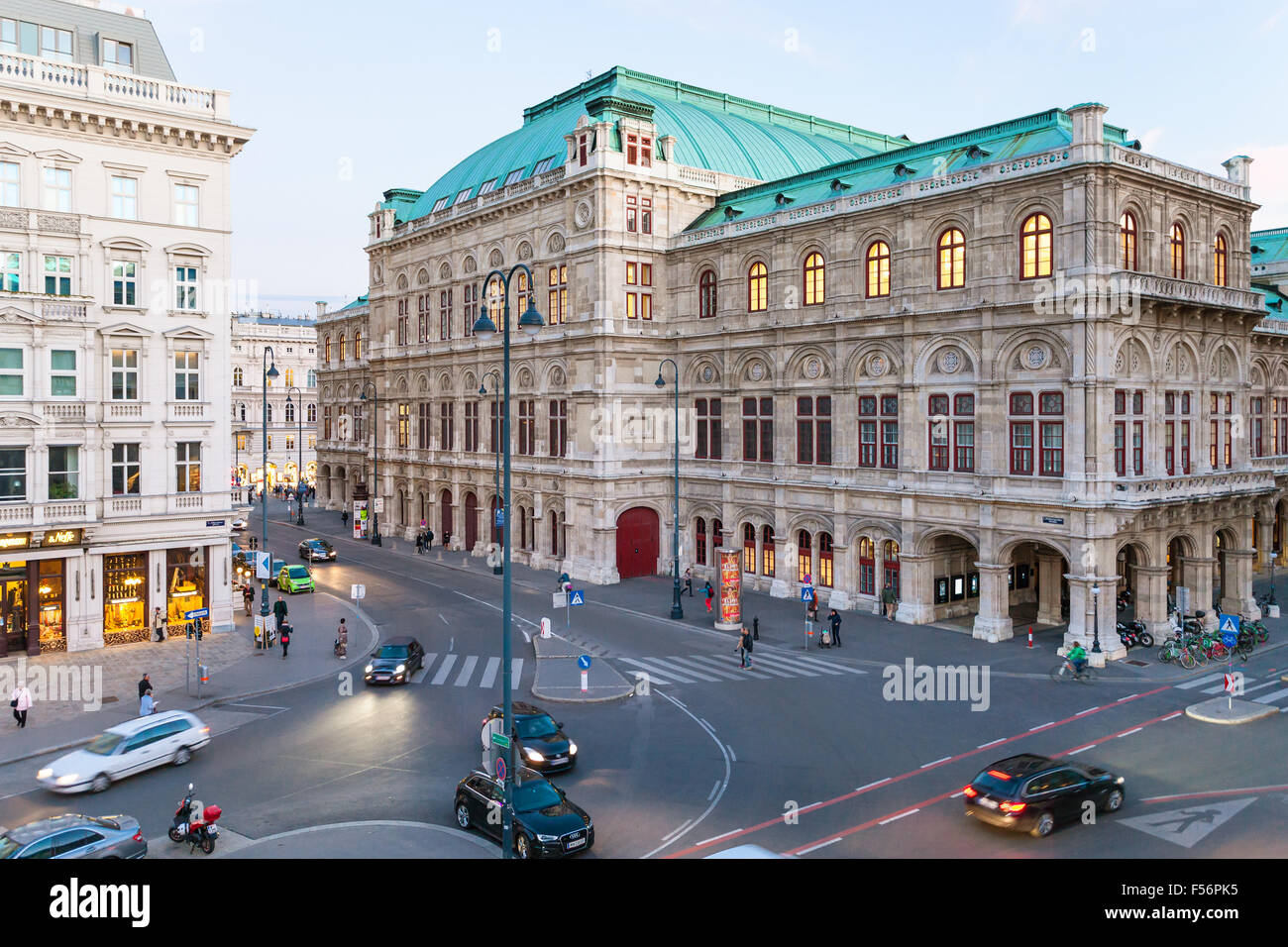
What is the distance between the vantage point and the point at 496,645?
124 feet

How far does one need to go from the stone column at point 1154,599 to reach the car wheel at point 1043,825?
21.3 m

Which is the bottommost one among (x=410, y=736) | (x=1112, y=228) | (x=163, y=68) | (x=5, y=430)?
(x=410, y=736)

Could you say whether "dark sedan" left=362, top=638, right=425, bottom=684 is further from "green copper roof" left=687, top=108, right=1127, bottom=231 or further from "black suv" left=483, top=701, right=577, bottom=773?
"green copper roof" left=687, top=108, right=1127, bottom=231

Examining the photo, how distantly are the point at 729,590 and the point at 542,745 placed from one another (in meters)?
17.9

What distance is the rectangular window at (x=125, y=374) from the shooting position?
3738cm

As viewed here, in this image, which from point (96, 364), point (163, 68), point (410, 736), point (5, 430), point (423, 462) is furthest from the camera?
point (423, 462)

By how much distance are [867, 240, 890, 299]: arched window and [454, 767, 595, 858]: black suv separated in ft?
98.8

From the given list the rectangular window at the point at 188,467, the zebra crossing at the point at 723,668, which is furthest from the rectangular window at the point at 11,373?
the zebra crossing at the point at 723,668

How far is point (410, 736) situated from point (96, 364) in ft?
71.9

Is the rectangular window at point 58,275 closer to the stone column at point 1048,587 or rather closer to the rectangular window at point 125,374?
the rectangular window at point 125,374

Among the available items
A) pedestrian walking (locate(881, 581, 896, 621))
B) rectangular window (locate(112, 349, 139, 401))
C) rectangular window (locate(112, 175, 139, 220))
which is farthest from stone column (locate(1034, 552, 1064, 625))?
rectangular window (locate(112, 175, 139, 220))

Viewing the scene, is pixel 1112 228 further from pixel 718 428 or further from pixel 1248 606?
pixel 718 428

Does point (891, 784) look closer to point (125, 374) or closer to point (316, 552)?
point (125, 374)
